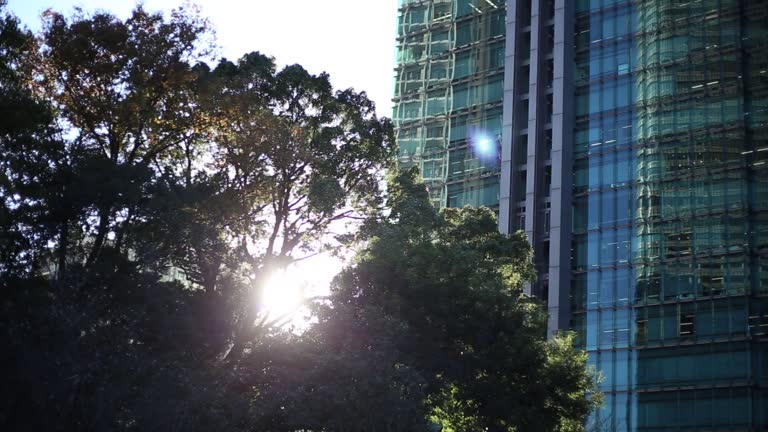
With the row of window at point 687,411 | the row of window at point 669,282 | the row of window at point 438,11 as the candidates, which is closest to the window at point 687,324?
the row of window at point 669,282

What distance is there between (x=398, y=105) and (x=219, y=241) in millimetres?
42105

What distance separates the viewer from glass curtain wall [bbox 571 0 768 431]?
56.7m

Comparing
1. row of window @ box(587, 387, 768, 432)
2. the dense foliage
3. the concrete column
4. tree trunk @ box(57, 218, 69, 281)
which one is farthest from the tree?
the concrete column

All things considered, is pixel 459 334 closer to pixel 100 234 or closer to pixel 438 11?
pixel 100 234

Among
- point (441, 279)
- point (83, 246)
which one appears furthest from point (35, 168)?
point (441, 279)

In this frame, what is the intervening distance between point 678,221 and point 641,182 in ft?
10.4

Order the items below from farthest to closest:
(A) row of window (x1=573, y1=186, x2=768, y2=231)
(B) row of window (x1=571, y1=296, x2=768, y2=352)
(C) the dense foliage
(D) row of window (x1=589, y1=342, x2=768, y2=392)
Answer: (A) row of window (x1=573, y1=186, x2=768, y2=231)
(B) row of window (x1=571, y1=296, x2=768, y2=352)
(D) row of window (x1=589, y1=342, x2=768, y2=392)
(C) the dense foliage

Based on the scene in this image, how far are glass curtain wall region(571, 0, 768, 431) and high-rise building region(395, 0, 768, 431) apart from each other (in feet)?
0.24

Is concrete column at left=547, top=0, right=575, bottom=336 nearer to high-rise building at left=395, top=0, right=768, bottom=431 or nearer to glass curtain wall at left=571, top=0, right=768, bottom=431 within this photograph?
high-rise building at left=395, top=0, right=768, bottom=431

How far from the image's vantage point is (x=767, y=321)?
183 feet

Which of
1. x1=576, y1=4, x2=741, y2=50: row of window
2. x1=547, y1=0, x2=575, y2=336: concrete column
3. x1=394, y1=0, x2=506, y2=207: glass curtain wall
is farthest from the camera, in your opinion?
x1=394, y1=0, x2=506, y2=207: glass curtain wall

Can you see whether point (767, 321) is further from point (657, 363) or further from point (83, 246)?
point (83, 246)

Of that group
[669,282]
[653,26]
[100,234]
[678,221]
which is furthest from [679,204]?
[100,234]

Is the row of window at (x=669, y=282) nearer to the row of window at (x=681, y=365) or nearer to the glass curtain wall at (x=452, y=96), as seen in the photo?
the row of window at (x=681, y=365)
